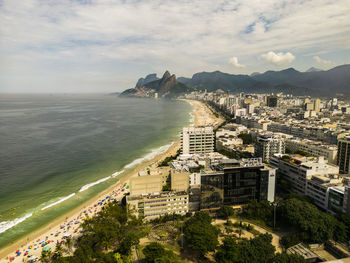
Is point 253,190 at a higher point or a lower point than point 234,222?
higher

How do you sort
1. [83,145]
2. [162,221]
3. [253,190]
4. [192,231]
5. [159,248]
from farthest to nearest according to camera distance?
[83,145], [253,190], [162,221], [192,231], [159,248]

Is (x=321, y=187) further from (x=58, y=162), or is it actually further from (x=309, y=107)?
(x=309, y=107)

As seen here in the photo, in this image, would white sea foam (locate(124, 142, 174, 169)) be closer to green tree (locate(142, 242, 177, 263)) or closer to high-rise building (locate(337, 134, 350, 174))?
green tree (locate(142, 242, 177, 263))

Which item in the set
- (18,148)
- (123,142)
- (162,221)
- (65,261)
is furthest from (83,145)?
(65,261)

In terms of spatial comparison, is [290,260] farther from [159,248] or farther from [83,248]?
[83,248]

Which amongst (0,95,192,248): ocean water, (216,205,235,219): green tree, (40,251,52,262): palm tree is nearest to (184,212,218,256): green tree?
(216,205,235,219): green tree
